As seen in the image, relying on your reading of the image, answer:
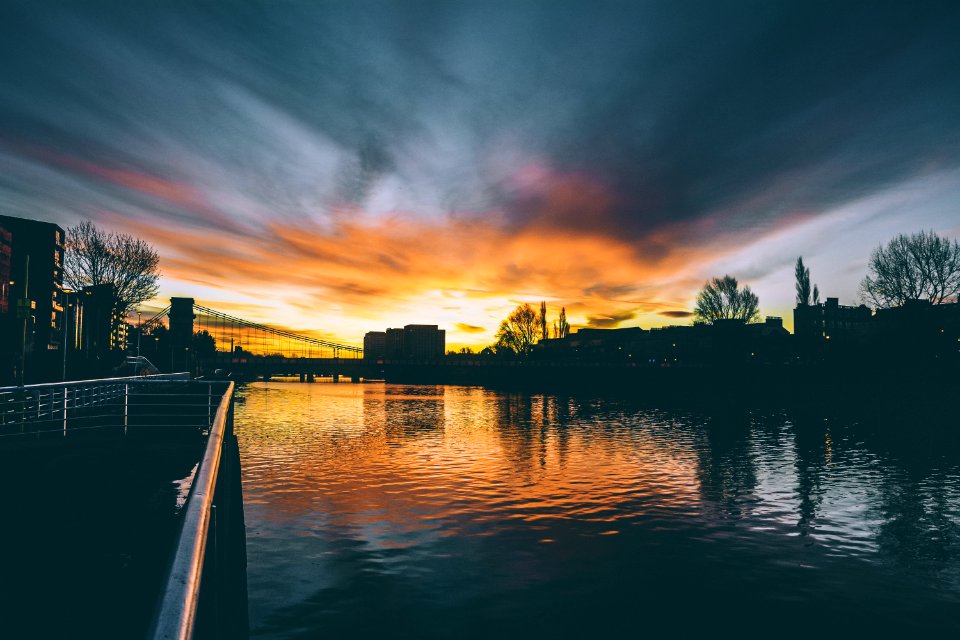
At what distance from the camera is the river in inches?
367

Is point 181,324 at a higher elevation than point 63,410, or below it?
higher

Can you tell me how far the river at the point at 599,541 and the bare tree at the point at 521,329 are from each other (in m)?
124

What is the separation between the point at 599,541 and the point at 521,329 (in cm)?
14050

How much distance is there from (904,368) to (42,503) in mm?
88263

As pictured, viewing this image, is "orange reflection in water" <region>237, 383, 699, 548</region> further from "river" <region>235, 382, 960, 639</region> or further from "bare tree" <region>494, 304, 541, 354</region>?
"bare tree" <region>494, 304, 541, 354</region>

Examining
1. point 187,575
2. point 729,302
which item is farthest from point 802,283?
point 187,575

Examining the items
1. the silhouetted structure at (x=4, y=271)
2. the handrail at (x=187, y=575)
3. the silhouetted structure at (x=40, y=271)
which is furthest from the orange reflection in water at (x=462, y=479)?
the silhouetted structure at (x=40, y=271)

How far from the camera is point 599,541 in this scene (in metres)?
13.1

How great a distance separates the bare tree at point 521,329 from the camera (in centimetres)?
15200

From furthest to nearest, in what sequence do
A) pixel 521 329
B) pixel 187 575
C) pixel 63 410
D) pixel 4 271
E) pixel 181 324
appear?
pixel 521 329 → pixel 181 324 → pixel 4 271 → pixel 63 410 → pixel 187 575

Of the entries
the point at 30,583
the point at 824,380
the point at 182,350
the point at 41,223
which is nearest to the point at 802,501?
the point at 30,583

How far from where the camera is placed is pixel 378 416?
46.7m

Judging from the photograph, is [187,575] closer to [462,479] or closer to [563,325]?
[462,479]

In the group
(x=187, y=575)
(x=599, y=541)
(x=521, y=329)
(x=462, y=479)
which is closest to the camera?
(x=187, y=575)
